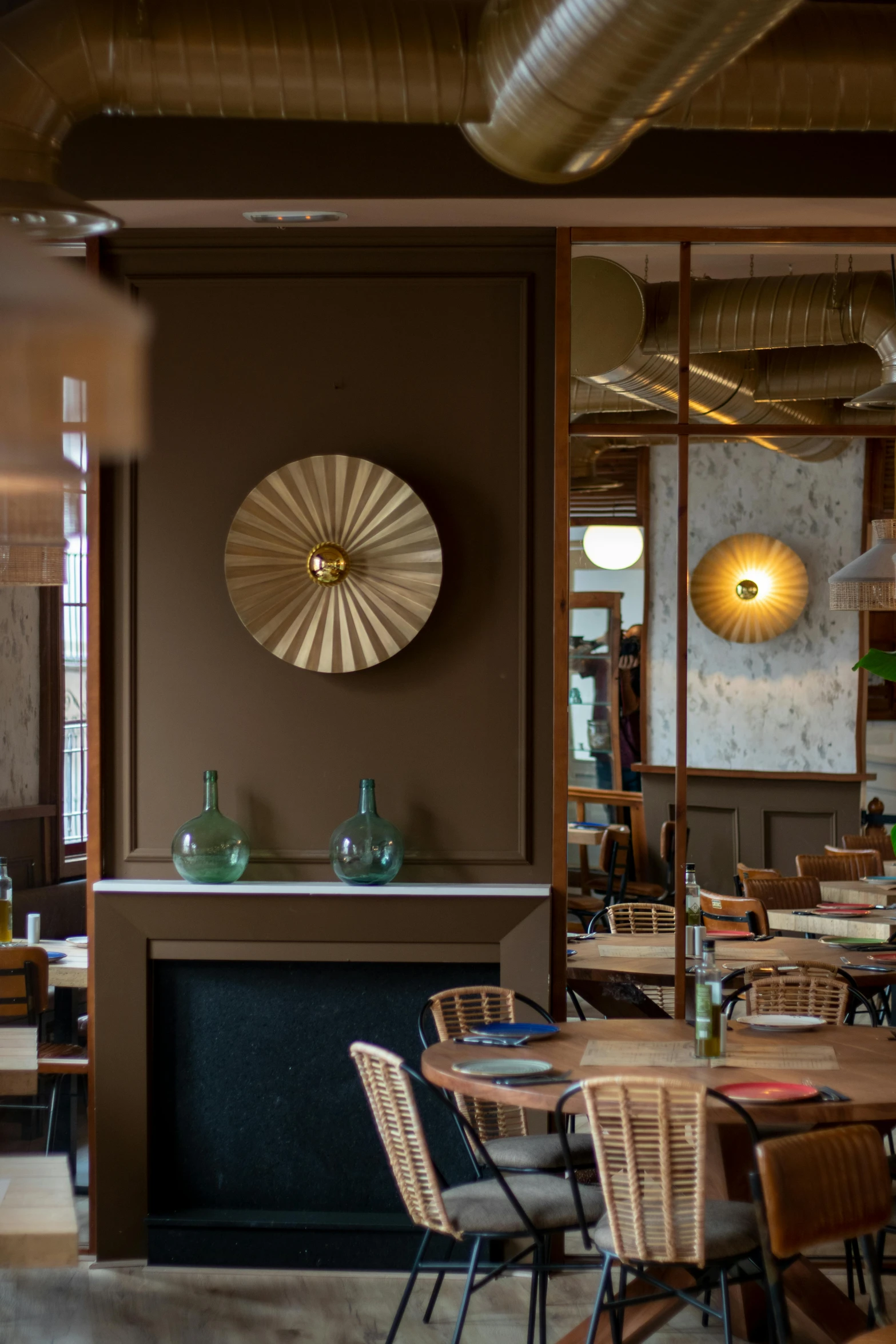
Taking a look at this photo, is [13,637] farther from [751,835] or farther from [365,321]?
[751,835]

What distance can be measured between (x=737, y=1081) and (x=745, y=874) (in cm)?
200

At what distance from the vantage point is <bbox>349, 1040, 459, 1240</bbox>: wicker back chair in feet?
10.3

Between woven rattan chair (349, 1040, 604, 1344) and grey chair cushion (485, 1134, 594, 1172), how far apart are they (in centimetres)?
15

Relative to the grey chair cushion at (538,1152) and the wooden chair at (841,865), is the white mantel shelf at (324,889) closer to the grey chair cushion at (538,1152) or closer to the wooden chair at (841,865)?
the grey chair cushion at (538,1152)

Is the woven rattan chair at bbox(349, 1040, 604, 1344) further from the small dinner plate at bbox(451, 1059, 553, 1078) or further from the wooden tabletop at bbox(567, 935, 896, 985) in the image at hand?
the wooden tabletop at bbox(567, 935, 896, 985)

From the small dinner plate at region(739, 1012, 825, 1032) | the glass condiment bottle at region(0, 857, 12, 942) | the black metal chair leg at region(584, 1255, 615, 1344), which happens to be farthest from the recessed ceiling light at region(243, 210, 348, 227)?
the black metal chair leg at region(584, 1255, 615, 1344)

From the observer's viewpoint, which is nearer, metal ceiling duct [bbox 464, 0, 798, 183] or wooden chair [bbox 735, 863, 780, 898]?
metal ceiling duct [bbox 464, 0, 798, 183]

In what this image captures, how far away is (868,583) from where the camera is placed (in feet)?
16.3

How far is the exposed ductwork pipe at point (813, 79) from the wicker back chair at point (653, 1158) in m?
2.21

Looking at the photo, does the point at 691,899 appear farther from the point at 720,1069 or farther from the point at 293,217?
the point at 293,217

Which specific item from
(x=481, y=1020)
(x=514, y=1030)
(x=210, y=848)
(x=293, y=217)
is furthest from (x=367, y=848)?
(x=293, y=217)

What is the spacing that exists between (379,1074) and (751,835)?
219cm

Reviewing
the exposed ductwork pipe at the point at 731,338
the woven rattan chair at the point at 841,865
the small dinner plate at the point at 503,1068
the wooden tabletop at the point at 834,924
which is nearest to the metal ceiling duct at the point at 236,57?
the exposed ductwork pipe at the point at 731,338

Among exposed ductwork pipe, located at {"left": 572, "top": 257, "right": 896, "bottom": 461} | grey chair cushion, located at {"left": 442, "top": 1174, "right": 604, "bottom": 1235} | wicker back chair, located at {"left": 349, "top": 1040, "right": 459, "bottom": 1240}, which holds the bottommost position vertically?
grey chair cushion, located at {"left": 442, "top": 1174, "right": 604, "bottom": 1235}
